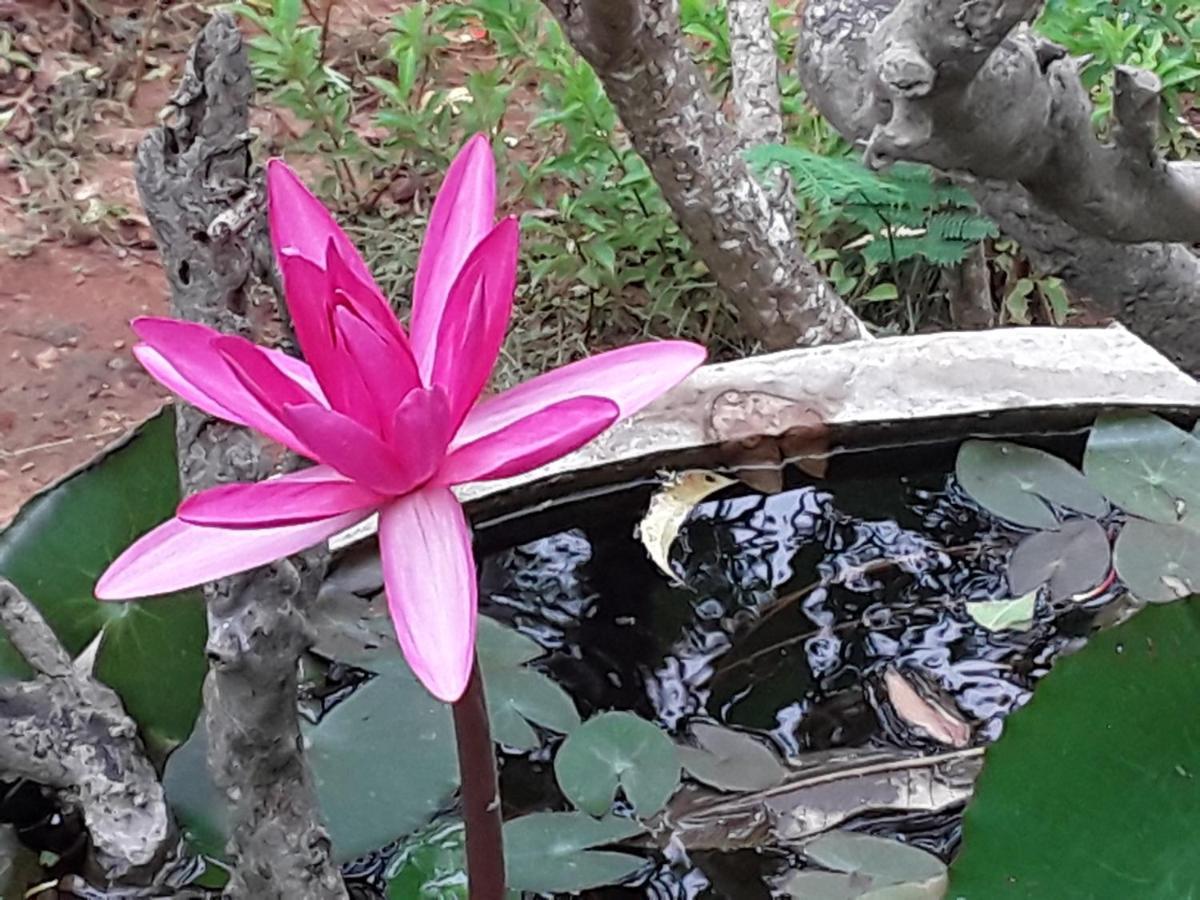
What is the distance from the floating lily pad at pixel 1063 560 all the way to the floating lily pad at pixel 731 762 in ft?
0.73

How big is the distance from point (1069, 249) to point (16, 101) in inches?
85.3

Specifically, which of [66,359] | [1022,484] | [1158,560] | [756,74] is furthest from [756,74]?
[66,359]

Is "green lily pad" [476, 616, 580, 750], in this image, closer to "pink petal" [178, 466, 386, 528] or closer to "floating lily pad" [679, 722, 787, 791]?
"floating lily pad" [679, 722, 787, 791]

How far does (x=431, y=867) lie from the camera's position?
72 cm

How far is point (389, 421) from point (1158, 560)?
2.00 feet

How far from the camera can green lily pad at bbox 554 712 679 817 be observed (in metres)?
0.75

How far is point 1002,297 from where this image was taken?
179cm

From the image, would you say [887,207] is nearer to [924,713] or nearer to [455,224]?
[924,713]

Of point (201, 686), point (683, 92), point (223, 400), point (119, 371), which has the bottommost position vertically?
point (119, 371)

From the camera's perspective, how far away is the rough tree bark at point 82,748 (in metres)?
0.63

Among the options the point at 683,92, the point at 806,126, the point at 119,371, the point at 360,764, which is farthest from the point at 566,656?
the point at 119,371

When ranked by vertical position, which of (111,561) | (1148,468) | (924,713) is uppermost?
(111,561)

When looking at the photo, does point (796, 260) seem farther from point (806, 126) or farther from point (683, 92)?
point (806, 126)

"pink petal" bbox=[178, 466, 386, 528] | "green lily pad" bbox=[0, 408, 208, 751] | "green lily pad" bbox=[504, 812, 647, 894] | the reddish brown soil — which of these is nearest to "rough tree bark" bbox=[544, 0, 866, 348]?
"green lily pad" bbox=[0, 408, 208, 751]
